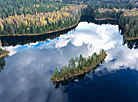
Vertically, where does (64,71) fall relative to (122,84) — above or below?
above

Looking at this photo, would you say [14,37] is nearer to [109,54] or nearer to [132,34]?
[109,54]

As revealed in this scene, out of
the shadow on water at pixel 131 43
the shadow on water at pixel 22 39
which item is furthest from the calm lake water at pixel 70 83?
the shadow on water at pixel 22 39

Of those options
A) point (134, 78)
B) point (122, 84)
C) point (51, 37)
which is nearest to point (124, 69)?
point (134, 78)

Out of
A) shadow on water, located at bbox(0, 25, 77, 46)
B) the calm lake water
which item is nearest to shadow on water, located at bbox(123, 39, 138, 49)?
the calm lake water

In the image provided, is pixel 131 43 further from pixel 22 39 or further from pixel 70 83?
pixel 22 39

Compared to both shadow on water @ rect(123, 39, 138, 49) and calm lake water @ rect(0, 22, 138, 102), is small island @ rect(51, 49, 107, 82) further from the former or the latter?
shadow on water @ rect(123, 39, 138, 49)

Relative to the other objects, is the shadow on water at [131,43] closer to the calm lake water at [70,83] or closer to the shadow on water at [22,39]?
the calm lake water at [70,83]

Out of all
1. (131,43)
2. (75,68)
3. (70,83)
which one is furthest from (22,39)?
(131,43)

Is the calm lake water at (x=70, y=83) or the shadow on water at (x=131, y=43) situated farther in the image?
the shadow on water at (x=131, y=43)
